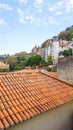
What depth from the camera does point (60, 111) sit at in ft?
36.0

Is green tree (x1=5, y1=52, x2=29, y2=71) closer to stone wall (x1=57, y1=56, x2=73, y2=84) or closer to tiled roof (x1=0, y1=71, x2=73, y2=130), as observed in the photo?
stone wall (x1=57, y1=56, x2=73, y2=84)

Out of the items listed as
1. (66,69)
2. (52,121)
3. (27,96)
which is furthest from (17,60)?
(27,96)

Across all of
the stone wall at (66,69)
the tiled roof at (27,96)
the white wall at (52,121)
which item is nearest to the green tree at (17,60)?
the stone wall at (66,69)

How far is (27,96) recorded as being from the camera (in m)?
9.63

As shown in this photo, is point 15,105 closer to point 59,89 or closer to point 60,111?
point 60,111

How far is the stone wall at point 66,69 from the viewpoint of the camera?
1655 cm

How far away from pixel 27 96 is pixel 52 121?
1791 millimetres

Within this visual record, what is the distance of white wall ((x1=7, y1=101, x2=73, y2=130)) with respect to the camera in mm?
8573

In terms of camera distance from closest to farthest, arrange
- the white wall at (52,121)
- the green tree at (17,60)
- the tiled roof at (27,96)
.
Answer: the tiled roof at (27,96) → the white wall at (52,121) → the green tree at (17,60)

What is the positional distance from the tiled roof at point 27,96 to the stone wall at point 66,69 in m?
3.41

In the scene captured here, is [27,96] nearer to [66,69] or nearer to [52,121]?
[52,121]

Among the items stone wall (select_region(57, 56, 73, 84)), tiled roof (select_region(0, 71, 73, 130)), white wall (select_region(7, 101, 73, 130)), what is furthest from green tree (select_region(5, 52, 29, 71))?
white wall (select_region(7, 101, 73, 130))

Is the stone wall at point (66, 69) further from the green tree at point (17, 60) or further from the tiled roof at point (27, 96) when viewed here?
the green tree at point (17, 60)

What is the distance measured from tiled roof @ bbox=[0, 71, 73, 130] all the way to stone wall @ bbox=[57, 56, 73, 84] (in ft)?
11.2
